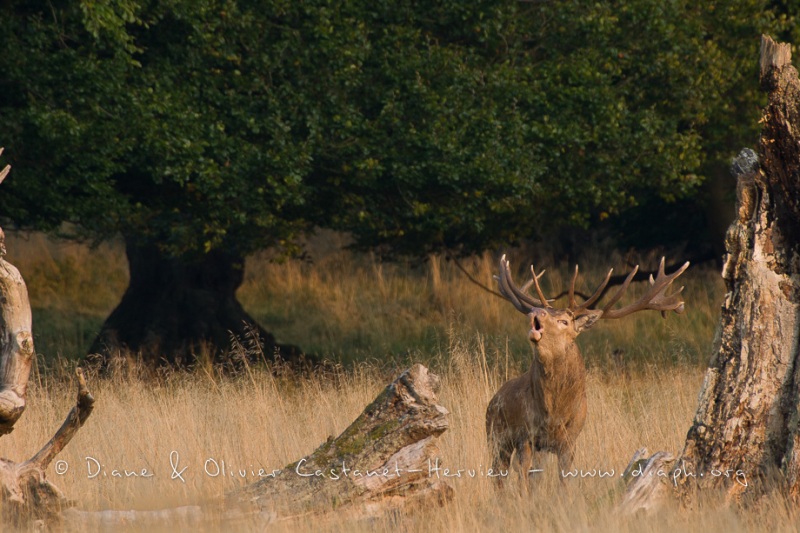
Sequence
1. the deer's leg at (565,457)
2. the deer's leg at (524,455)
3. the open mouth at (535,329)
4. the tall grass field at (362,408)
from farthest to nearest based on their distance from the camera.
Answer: the deer's leg at (524,455)
the deer's leg at (565,457)
the open mouth at (535,329)
the tall grass field at (362,408)

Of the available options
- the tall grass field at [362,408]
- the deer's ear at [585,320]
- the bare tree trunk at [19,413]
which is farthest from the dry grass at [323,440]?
the deer's ear at [585,320]

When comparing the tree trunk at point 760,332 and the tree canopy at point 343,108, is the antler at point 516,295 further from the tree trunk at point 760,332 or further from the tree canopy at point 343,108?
the tree canopy at point 343,108

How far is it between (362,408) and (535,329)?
3040mm

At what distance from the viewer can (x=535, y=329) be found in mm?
6973

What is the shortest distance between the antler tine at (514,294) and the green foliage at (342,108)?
3.75 m

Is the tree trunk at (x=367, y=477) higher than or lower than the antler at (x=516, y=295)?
lower

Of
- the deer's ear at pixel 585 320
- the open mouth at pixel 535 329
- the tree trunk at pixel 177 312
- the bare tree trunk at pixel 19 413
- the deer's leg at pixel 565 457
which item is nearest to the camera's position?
the bare tree trunk at pixel 19 413

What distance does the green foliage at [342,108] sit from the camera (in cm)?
1088

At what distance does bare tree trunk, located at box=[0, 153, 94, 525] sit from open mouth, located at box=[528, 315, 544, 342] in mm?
2683

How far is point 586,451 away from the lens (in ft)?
26.4

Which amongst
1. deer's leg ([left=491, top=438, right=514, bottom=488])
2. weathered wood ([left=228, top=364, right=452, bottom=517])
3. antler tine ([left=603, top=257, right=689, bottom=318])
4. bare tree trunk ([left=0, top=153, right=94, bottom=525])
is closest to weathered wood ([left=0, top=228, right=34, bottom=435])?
bare tree trunk ([left=0, top=153, right=94, bottom=525])

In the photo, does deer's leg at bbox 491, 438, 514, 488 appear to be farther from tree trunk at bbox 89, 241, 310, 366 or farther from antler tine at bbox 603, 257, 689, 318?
tree trunk at bbox 89, 241, 310, 366

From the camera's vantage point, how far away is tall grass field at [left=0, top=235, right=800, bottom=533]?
6.14 meters

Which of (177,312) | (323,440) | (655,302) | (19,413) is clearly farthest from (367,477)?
(177,312)
